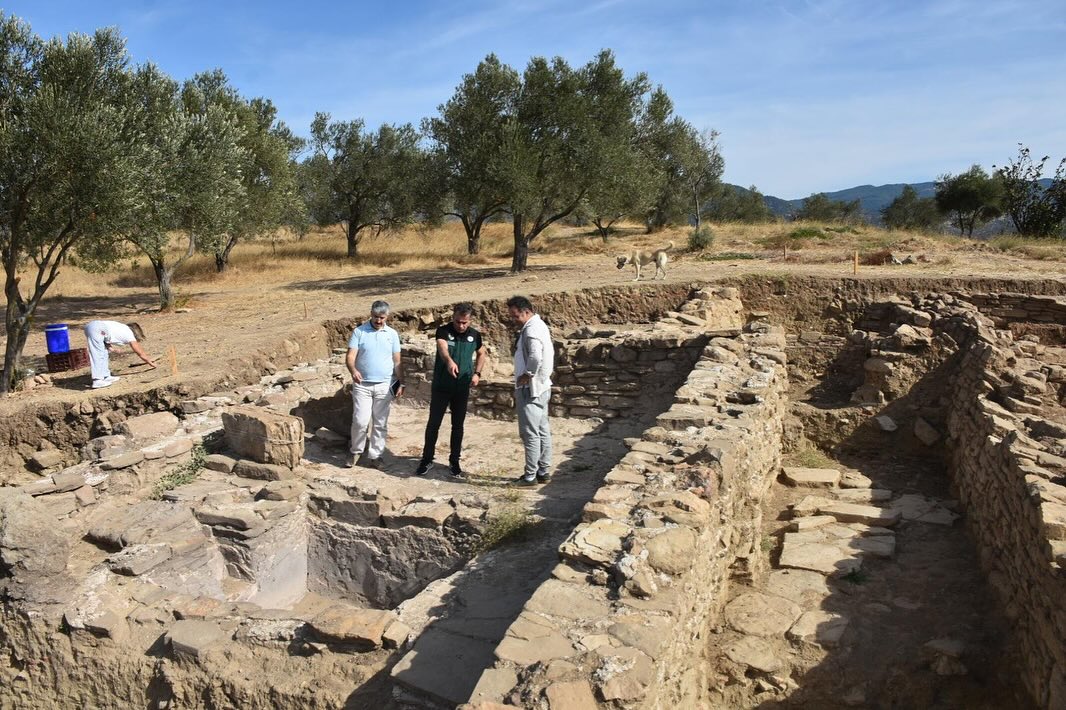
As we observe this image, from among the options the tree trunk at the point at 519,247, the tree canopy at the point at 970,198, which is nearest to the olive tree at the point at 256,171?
the tree trunk at the point at 519,247

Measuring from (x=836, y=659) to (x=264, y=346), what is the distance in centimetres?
978

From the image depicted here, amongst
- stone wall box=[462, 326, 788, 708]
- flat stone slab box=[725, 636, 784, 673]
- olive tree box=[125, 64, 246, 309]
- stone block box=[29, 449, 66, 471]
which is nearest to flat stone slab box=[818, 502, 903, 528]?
stone wall box=[462, 326, 788, 708]

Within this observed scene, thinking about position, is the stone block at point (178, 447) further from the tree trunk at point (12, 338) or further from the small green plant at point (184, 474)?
the tree trunk at point (12, 338)

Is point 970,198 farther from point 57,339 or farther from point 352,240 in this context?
point 57,339

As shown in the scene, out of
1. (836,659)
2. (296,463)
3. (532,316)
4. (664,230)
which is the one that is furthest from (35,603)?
(664,230)

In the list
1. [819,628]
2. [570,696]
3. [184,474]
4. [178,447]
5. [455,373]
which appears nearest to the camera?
[570,696]

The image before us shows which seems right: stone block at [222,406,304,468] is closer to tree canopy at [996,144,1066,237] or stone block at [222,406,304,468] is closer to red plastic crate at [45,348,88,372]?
red plastic crate at [45,348,88,372]

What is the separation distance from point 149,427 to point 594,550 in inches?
216

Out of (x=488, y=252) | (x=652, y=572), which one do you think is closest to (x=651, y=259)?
(x=488, y=252)

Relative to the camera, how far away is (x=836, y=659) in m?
4.84

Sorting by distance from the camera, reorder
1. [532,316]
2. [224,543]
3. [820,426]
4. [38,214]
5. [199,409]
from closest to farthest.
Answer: [224,543] < [532,316] < [199,409] < [820,426] < [38,214]

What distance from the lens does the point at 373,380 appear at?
7215 millimetres

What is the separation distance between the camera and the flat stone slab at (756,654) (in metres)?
4.76

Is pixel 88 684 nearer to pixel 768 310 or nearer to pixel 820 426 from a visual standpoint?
pixel 820 426
